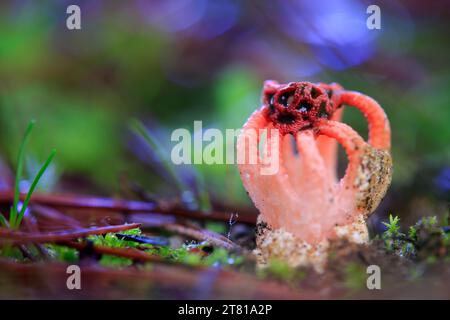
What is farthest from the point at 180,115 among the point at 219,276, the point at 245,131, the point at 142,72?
the point at 219,276

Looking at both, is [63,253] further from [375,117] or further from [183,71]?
[183,71]

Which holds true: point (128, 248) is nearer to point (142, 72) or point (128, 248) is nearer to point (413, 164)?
point (413, 164)

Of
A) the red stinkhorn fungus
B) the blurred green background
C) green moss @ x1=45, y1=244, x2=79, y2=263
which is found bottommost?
green moss @ x1=45, y1=244, x2=79, y2=263

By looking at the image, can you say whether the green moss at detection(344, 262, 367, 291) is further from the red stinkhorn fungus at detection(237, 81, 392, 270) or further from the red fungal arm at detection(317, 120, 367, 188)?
the red fungal arm at detection(317, 120, 367, 188)

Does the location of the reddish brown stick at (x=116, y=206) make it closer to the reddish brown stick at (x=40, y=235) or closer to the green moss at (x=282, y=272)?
the reddish brown stick at (x=40, y=235)

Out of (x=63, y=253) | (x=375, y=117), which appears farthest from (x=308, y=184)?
(x=63, y=253)

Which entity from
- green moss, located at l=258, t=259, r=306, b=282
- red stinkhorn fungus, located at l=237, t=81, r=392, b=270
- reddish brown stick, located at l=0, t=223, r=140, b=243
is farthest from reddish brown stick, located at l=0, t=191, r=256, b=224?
green moss, located at l=258, t=259, r=306, b=282
